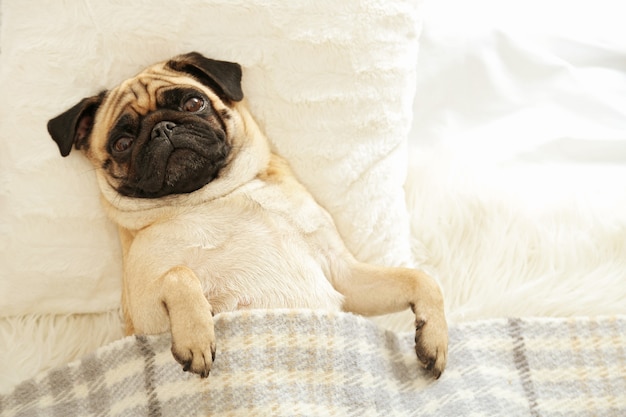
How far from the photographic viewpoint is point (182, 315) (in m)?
2.10

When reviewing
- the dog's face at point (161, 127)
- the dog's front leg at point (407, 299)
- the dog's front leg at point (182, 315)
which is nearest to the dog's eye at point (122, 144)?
the dog's face at point (161, 127)

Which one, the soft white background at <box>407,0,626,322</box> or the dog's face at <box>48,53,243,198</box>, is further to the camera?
the soft white background at <box>407,0,626,322</box>

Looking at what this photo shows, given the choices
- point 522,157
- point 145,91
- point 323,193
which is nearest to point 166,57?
point 145,91

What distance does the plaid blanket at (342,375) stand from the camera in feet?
7.00

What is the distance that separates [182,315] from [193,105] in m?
0.81

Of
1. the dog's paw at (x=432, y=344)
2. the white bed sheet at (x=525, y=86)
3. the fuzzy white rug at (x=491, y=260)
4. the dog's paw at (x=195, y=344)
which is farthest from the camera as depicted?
the white bed sheet at (x=525, y=86)

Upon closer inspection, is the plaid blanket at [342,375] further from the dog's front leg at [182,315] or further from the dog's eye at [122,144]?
the dog's eye at [122,144]

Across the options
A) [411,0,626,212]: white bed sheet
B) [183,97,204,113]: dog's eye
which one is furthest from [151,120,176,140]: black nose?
[411,0,626,212]: white bed sheet

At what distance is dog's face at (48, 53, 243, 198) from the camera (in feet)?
7.76

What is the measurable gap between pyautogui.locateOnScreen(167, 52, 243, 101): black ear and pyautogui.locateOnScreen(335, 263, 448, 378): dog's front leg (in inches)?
31.8

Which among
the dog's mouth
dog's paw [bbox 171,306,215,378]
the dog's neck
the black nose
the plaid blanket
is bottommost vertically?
the plaid blanket

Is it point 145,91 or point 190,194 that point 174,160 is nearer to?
point 190,194

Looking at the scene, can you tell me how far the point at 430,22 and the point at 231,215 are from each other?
165 cm

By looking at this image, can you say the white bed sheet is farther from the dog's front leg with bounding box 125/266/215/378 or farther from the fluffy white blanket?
the dog's front leg with bounding box 125/266/215/378
